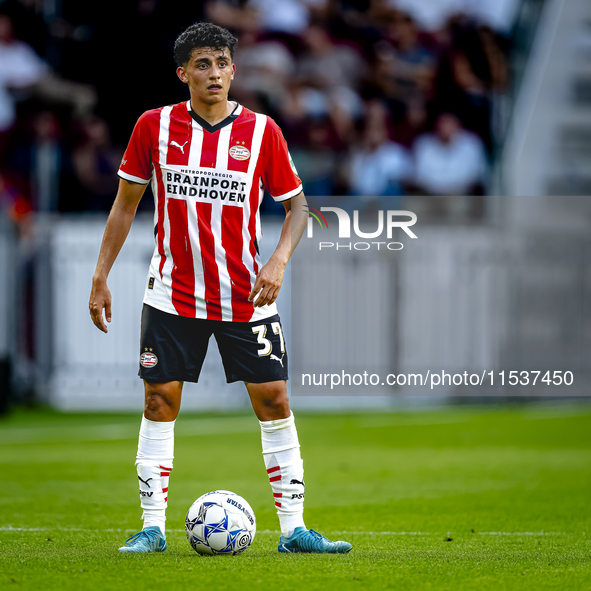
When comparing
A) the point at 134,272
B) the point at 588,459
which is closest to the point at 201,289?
the point at 588,459

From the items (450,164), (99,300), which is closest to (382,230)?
(450,164)

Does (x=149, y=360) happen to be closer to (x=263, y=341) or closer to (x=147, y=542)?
(x=263, y=341)

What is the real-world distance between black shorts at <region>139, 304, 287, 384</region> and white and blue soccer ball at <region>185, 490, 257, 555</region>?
541 mm

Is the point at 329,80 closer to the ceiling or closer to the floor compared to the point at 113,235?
closer to the ceiling

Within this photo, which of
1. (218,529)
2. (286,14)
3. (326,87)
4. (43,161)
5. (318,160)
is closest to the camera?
(218,529)

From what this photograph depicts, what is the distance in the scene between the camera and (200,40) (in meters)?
4.15

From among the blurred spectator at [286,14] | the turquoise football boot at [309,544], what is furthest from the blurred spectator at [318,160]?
the turquoise football boot at [309,544]

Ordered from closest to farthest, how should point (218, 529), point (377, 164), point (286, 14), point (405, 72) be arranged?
1. point (218, 529)
2. point (377, 164)
3. point (405, 72)
4. point (286, 14)

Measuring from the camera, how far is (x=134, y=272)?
13.6m

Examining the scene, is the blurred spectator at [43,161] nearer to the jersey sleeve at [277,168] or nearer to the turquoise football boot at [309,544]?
the jersey sleeve at [277,168]

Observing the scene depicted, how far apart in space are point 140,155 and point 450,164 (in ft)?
31.3

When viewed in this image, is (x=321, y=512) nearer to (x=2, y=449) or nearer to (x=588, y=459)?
(x=588, y=459)

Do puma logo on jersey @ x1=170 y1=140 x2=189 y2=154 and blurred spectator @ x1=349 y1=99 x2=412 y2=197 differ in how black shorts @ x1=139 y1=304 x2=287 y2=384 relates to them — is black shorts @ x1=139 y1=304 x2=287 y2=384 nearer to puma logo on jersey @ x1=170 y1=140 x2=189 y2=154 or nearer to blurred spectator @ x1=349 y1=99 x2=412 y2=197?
puma logo on jersey @ x1=170 y1=140 x2=189 y2=154

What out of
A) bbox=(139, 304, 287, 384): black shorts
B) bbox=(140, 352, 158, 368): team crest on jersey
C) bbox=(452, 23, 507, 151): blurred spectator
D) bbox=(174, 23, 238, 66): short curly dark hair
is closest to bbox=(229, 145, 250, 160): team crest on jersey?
bbox=(174, 23, 238, 66): short curly dark hair
